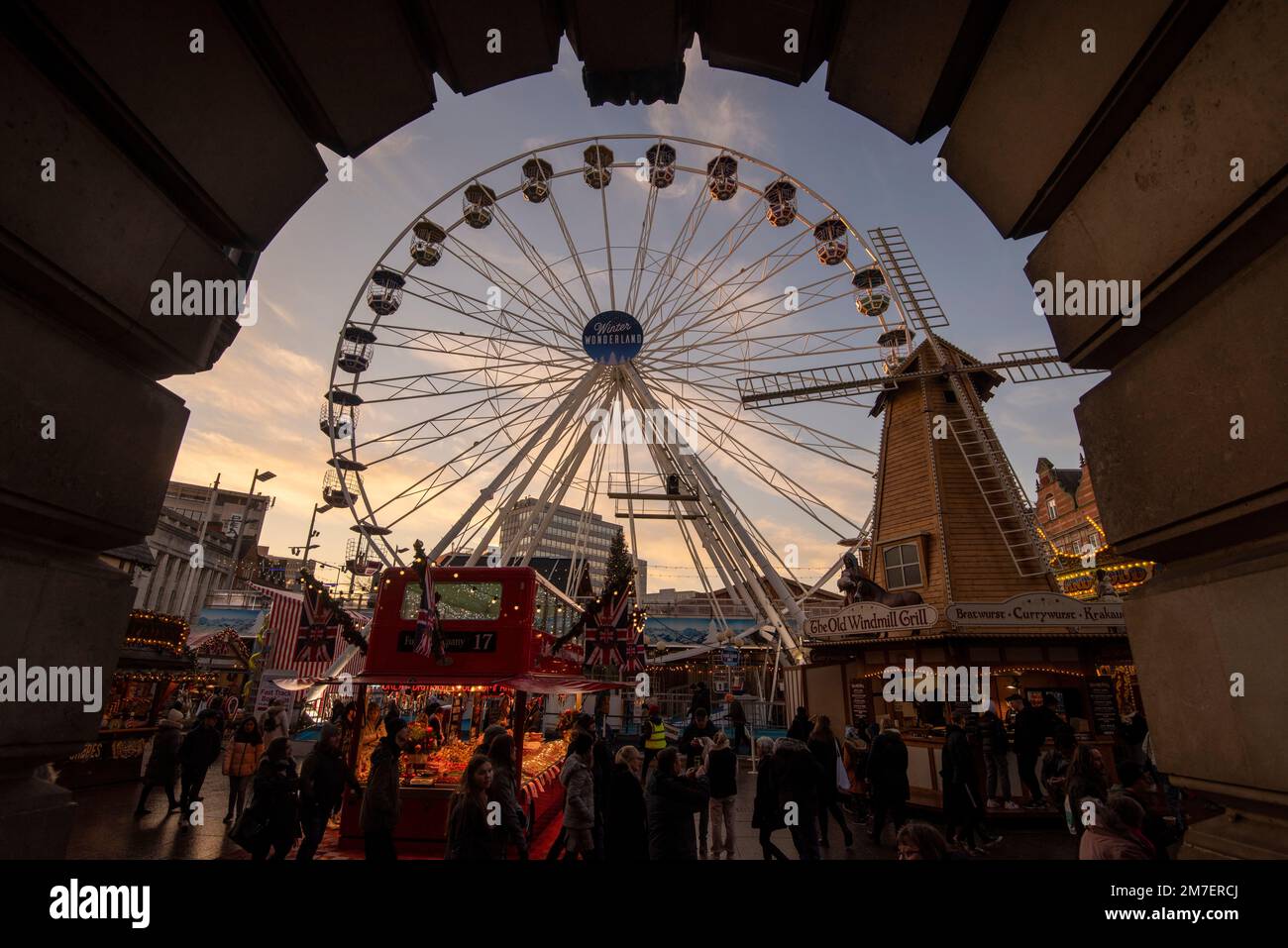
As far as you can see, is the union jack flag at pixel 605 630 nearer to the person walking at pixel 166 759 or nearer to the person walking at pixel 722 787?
the person walking at pixel 722 787

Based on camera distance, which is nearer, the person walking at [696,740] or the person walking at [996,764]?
the person walking at [696,740]

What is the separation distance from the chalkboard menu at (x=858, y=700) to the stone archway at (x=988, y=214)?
16.5 meters

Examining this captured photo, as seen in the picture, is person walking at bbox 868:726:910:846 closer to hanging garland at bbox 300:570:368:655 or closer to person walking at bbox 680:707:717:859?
person walking at bbox 680:707:717:859

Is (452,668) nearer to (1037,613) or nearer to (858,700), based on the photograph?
(858,700)

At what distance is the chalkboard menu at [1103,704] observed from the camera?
15.6 meters

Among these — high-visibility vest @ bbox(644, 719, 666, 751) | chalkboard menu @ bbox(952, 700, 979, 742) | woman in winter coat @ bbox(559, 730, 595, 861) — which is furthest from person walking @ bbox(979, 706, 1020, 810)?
woman in winter coat @ bbox(559, 730, 595, 861)

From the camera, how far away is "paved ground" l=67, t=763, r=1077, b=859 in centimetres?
869

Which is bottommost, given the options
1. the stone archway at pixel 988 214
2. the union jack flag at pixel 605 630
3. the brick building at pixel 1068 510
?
the union jack flag at pixel 605 630

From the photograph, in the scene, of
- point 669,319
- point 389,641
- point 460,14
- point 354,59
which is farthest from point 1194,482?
point 669,319

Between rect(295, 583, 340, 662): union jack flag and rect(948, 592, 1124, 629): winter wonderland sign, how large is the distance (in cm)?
1386

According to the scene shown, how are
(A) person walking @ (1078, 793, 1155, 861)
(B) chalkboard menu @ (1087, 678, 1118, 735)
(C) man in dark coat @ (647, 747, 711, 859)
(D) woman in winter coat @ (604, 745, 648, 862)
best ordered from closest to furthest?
(A) person walking @ (1078, 793, 1155, 861) < (D) woman in winter coat @ (604, 745, 648, 862) < (C) man in dark coat @ (647, 747, 711, 859) < (B) chalkboard menu @ (1087, 678, 1118, 735)

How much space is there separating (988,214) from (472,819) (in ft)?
17.5

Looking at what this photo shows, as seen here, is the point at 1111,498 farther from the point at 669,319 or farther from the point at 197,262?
the point at 669,319

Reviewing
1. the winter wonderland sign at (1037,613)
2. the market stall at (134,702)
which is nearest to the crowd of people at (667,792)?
the winter wonderland sign at (1037,613)
